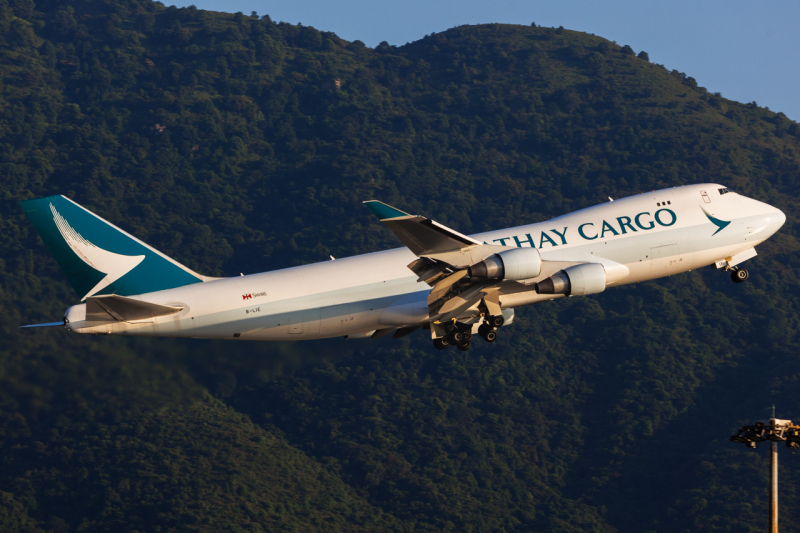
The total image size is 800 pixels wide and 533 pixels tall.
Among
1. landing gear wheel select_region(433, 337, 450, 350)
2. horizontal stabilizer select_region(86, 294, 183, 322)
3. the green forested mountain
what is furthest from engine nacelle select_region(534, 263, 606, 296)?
horizontal stabilizer select_region(86, 294, 183, 322)

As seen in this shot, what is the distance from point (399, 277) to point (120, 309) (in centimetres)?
1083

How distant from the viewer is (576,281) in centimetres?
3603

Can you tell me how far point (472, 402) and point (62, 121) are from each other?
315 ft

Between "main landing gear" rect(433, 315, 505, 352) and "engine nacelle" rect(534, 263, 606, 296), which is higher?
"engine nacelle" rect(534, 263, 606, 296)

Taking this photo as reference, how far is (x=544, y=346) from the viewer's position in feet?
342

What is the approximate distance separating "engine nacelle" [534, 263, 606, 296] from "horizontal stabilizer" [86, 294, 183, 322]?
47.8ft

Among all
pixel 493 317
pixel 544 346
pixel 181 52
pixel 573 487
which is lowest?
pixel 573 487

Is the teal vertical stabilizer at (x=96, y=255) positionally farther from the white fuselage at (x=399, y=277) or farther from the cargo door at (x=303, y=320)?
the cargo door at (x=303, y=320)

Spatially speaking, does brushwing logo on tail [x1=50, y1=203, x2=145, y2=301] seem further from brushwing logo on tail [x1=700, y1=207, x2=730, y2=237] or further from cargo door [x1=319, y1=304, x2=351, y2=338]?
brushwing logo on tail [x1=700, y1=207, x2=730, y2=237]

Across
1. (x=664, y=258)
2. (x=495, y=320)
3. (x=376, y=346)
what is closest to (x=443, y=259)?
(x=495, y=320)

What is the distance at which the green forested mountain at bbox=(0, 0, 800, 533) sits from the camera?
8200 centimetres

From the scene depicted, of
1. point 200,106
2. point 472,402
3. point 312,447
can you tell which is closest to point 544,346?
point 472,402

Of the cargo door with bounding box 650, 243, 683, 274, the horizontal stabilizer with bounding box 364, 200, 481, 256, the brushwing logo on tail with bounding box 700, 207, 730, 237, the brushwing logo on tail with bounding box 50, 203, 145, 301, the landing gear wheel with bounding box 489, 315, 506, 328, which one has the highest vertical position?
the brushwing logo on tail with bounding box 700, 207, 730, 237

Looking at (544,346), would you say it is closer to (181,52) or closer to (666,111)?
(666,111)
